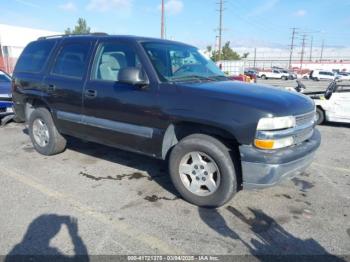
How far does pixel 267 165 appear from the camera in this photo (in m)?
3.30

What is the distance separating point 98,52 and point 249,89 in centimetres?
222

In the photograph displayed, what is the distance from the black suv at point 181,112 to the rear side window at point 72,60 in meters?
0.02

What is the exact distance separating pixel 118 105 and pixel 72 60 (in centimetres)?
133

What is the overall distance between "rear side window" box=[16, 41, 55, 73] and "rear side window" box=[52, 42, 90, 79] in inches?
15.3

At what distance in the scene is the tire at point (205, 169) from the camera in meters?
3.53

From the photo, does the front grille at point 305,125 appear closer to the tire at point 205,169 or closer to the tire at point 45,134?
the tire at point 205,169

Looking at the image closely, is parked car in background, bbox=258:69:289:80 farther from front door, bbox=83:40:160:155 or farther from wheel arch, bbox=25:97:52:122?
front door, bbox=83:40:160:155

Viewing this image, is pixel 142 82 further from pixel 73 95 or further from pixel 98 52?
pixel 73 95

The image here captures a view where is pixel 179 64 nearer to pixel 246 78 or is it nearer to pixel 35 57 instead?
pixel 35 57

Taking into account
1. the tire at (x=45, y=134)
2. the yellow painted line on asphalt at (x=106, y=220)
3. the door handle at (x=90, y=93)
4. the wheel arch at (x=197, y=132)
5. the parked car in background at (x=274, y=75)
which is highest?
the door handle at (x=90, y=93)

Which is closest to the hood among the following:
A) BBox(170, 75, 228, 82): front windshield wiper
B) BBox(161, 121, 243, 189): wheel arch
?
BBox(170, 75, 228, 82): front windshield wiper

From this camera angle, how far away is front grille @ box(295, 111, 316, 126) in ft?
11.7

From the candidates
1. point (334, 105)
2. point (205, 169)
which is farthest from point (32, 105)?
point (334, 105)

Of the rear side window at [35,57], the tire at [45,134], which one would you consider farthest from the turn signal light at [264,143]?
the rear side window at [35,57]
